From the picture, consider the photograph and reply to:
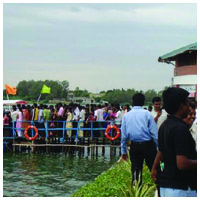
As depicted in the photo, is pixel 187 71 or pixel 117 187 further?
pixel 187 71

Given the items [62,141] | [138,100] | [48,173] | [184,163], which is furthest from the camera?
[62,141]

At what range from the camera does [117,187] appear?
911 cm

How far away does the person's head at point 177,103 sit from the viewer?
15.3 feet

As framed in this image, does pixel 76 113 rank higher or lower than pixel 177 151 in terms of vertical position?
higher

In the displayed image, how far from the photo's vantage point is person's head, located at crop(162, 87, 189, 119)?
4.65m

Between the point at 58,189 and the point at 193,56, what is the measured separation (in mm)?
24470

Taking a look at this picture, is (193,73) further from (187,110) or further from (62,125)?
(187,110)

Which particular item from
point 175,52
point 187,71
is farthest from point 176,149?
point 187,71

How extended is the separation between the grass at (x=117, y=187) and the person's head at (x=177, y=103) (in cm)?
352

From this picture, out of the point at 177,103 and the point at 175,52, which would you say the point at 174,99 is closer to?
the point at 177,103

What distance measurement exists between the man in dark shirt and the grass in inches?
137

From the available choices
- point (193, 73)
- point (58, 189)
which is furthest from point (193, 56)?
point (58, 189)

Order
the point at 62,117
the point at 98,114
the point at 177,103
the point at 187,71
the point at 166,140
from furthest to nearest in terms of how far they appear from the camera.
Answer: the point at 187,71 < the point at 62,117 < the point at 98,114 < the point at 177,103 < the point at 166,140

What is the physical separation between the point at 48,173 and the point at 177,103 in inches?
510
